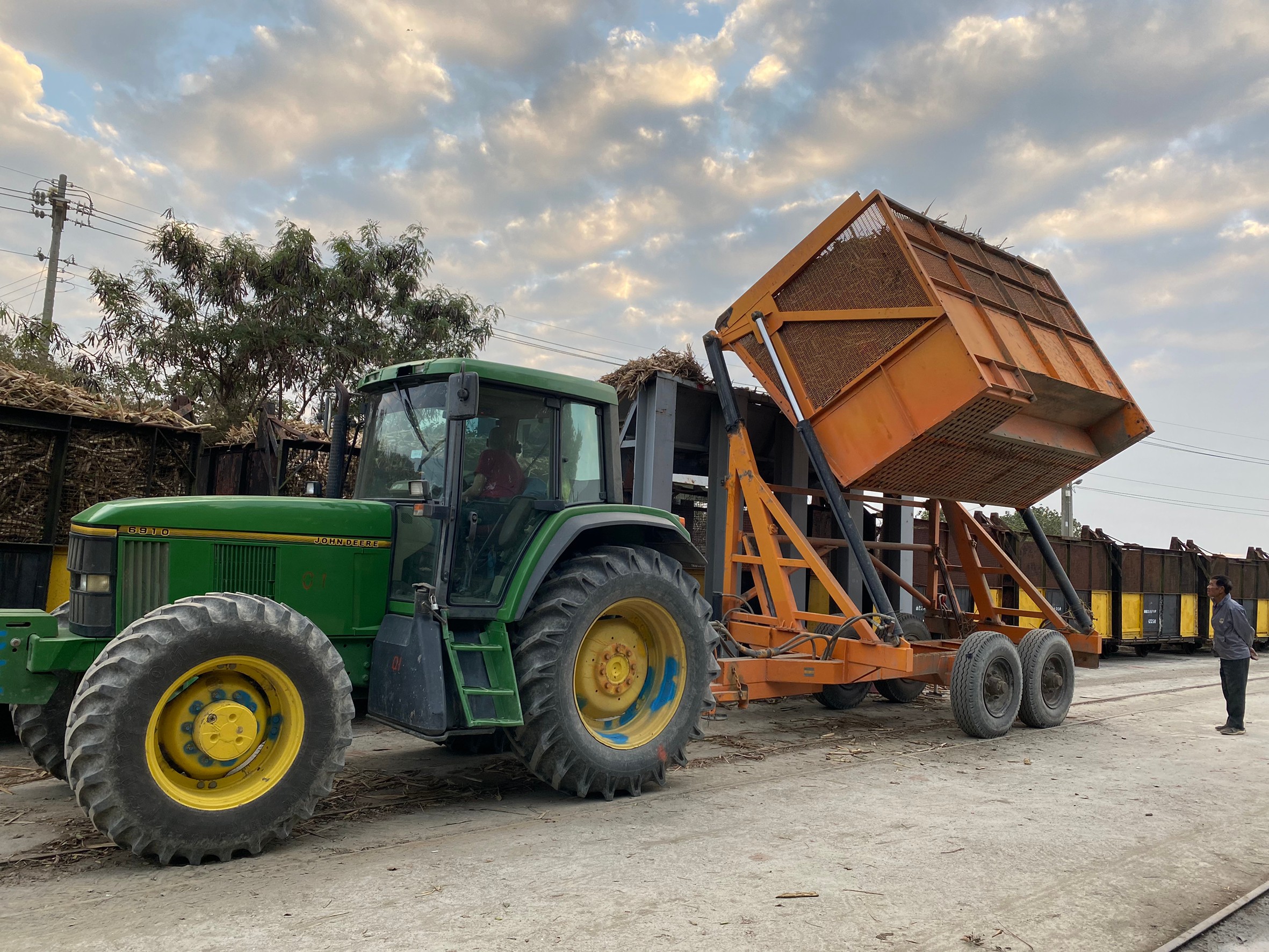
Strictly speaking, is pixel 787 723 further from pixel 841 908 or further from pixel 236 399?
pixel 236 399

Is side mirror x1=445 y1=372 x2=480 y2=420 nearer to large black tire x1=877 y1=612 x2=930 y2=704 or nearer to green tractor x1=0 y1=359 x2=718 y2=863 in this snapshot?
green tractor x1=0 y1=359 x2=718 y2=863

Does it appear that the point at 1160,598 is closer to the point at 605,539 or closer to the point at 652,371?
the point at 652,371

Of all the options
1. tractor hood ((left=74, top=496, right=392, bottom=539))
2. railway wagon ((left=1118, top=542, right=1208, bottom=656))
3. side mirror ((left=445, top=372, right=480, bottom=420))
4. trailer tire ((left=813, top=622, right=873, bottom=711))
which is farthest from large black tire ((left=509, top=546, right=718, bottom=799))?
railway wagon ((left=1118, top=542, right=1208, bottom=656))

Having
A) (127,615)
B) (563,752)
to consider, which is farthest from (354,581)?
(563,752)

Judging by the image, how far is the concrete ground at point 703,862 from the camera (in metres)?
3.48

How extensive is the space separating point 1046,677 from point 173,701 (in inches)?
297

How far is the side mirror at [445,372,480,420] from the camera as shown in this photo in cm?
475

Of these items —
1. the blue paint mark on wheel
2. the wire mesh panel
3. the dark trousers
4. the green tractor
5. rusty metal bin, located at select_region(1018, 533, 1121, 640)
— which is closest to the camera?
the green tractor

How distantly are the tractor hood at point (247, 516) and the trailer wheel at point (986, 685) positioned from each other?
5008mm

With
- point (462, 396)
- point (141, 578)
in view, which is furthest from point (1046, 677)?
point (141, 578)

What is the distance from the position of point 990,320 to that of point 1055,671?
11.2 ft

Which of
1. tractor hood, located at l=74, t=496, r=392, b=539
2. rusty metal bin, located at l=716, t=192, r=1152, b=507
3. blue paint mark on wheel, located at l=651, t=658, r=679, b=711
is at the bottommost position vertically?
blue paint mark on wheel, located at l=651, t=658, r=679, b=711

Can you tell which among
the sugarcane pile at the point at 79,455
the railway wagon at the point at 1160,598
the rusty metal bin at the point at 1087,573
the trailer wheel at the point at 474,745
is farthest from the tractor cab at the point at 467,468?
the railway wagon at the point at 1160,598

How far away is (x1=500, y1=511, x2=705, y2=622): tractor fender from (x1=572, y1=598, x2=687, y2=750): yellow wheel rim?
0.45 metres
